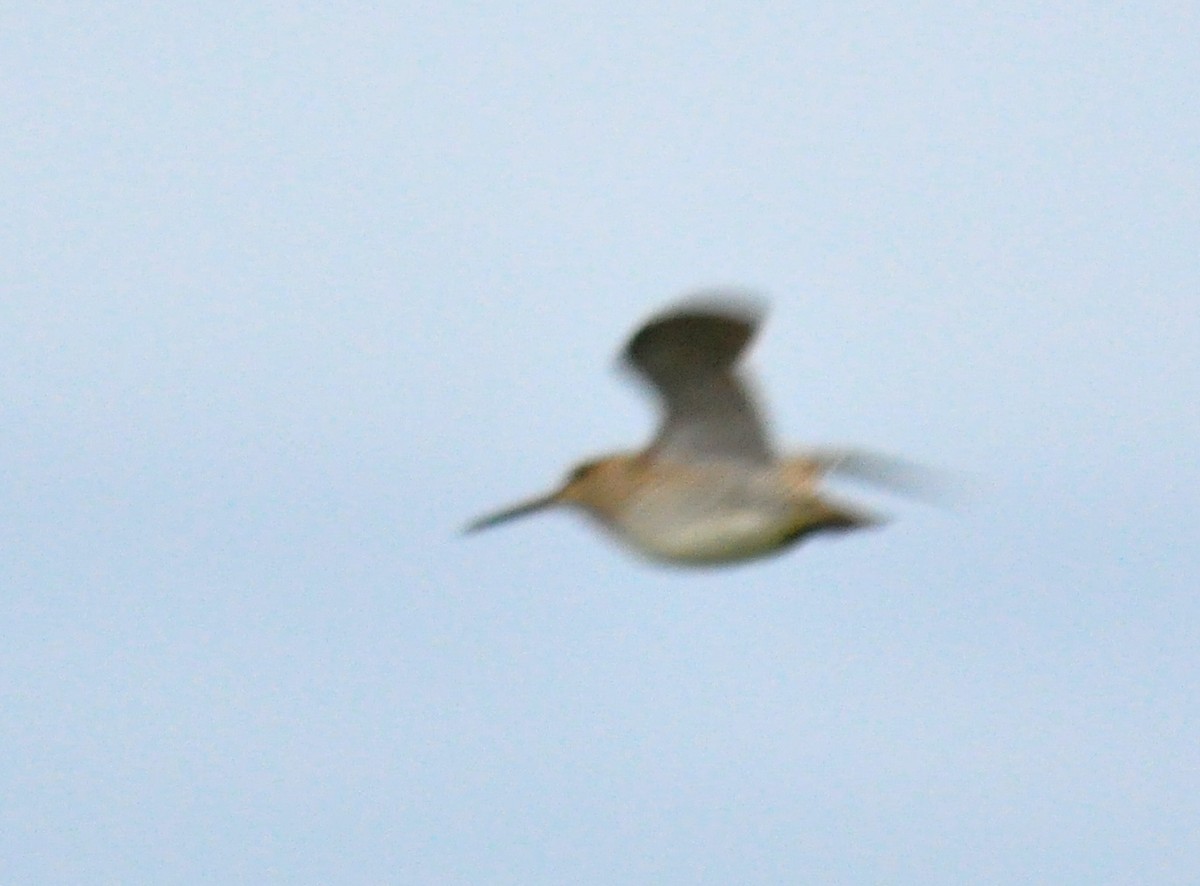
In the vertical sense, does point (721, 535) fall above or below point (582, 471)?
below

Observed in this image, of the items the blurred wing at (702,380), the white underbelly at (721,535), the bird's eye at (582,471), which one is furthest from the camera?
the bird's eye at (582,471)

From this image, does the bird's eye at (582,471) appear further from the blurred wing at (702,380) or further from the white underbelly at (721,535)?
the white underbelly at (721,535)

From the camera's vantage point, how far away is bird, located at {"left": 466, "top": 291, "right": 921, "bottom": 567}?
69.9ft

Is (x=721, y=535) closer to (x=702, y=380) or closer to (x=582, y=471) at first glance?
(x=702, y=380)

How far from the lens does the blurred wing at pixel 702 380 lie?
21141mm

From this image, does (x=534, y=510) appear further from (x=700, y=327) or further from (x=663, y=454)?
(x=700, y=327)

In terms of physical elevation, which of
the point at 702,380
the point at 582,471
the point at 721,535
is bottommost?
the point at 721,535

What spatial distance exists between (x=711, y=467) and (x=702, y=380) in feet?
2.28

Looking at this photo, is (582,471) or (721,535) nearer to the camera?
(721,535)

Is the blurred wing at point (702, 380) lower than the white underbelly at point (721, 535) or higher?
higher

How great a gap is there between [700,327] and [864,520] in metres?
1.38

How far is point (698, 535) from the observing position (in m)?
22.0

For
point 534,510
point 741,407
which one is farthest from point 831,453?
point 534,510

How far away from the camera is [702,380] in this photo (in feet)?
71.6
